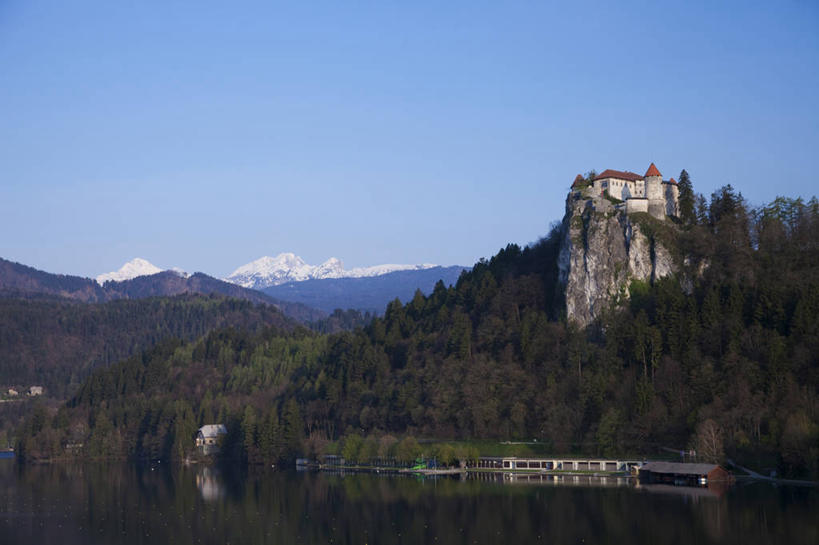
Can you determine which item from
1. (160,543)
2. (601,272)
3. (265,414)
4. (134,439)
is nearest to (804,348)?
(601,272)

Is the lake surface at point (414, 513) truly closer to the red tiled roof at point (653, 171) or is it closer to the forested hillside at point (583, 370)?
the forested hillside at point (583, 370)

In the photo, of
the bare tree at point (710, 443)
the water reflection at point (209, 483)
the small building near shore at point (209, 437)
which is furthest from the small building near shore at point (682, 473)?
the small building near shore at point (209, 437)

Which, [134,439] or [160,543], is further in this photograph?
[134,439]

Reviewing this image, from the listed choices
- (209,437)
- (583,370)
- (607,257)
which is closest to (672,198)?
(607,257)

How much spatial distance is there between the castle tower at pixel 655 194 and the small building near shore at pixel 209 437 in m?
88.9

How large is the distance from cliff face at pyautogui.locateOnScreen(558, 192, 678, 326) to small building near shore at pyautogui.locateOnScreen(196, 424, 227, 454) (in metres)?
73.3

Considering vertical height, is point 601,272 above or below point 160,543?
above

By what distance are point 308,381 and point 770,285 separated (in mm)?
86567

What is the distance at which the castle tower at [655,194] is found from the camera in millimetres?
138125

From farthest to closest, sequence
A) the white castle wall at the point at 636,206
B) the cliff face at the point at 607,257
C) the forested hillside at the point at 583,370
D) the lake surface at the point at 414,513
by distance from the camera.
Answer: the white castle wall at the point at 636,206, the cliff face at the point at 607,257, the forested hillside at the point at 583,370, the lake surface at the point at 414,513

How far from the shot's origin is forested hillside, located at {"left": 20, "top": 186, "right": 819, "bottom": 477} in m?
103

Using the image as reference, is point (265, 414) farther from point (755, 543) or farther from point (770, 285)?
point (755, 543)

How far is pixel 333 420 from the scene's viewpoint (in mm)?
153250

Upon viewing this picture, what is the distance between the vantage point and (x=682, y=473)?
9712 centimetres
